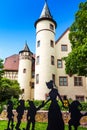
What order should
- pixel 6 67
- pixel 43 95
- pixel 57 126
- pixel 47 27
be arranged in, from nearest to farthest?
pixel 57 126 → pixel 43 95 → pixel 47 27 → pixel 6 67

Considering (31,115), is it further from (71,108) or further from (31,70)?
(31,70)

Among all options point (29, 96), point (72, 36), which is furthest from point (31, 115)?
point (29, 96)

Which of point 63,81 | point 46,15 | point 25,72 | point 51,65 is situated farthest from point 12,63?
point 63,81

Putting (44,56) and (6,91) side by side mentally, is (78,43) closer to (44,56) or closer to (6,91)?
(44,56)

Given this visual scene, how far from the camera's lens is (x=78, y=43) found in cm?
2309

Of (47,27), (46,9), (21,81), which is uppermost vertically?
(46,9)

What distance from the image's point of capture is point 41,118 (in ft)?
59.8

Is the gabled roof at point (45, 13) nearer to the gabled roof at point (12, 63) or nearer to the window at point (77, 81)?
the window at point (77, 81)

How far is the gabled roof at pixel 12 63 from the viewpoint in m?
45.9

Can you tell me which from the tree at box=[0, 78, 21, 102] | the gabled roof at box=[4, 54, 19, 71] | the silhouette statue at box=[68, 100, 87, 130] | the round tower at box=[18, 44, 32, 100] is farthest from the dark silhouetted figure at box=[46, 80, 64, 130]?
the gabled roof at box=[4, 54, 19, 71]

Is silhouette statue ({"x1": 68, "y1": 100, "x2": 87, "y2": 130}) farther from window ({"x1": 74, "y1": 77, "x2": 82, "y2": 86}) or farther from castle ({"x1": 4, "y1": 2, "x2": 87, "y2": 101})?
window ({"x1": 74, "y1": 77, "x2": 82, "y2": 86})

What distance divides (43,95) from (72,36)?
12.3 metres

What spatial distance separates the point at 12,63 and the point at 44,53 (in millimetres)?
14655

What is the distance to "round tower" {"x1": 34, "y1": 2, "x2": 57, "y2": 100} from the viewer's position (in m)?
34.0
